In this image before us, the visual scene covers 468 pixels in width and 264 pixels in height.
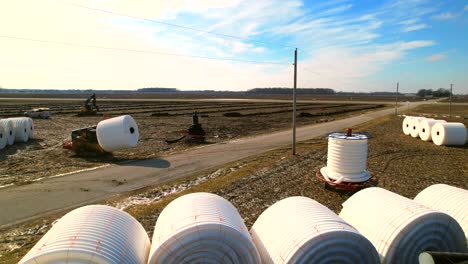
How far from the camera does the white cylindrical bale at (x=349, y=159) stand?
11609mm

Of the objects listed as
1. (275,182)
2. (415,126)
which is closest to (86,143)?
(275,182)

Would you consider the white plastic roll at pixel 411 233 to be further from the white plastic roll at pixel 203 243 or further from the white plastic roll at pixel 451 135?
the white plastic roll at pixel 451 135

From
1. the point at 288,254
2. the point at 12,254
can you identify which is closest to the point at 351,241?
the point at 288,254

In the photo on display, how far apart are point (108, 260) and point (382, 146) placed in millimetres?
19846

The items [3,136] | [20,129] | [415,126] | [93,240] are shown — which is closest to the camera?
[93,240]

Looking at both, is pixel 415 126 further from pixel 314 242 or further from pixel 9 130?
pixel 9 130

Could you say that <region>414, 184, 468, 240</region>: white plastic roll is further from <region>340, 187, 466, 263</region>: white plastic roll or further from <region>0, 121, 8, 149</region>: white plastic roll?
<region>0, 121, 8, 149</region>: white plastic roll

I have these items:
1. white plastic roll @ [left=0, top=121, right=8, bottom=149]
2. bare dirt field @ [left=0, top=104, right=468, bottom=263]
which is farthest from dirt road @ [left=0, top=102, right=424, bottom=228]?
white plastic roll @ [left=0, top=121, right=8, bottom=149]

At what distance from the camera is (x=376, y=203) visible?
19.9ft

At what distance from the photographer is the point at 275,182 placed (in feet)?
42.2

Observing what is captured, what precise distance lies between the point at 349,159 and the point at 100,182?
10226 mm

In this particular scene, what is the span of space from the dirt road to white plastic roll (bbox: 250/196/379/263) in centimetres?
842

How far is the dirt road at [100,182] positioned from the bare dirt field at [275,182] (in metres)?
0.90

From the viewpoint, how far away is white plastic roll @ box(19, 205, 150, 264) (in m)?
4.02
